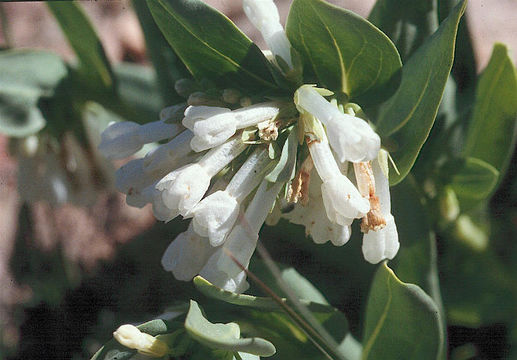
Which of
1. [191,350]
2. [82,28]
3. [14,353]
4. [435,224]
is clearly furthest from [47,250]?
[435,224]

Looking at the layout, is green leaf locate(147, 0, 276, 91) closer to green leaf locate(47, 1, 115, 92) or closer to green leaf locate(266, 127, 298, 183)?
green leaf locate(266, 127, 298, 183)

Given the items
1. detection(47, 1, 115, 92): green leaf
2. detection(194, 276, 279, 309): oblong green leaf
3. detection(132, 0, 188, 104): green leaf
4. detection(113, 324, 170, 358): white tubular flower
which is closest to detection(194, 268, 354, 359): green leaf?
detection(194, 276, 279, 309): oblong green leaf

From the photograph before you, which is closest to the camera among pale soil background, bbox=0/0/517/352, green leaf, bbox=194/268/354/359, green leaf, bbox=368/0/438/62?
green leaf, bbox=194/268/354/359

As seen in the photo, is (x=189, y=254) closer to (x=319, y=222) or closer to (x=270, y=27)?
(x=319, y=222)

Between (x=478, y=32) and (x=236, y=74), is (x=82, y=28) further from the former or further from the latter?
(x=478, y=32)

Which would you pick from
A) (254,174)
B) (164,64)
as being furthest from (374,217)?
(164,64)
